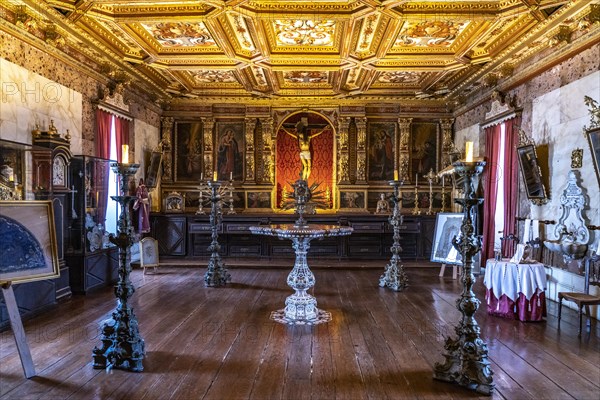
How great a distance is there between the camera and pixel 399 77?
10797mm

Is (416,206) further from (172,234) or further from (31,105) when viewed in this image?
(31,105)

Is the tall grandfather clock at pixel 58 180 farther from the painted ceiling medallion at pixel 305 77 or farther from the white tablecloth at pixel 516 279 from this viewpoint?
the white tablecloth at pixel 516 279

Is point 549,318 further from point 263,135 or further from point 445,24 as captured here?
point 263,135

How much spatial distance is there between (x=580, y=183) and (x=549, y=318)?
6.76 ft

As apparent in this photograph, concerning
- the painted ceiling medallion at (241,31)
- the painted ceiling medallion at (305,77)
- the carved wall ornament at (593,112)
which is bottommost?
the carved wall ornament at (593,112)

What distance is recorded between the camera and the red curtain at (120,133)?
31.6 feet

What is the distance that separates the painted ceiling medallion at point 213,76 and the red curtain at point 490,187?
6258 millimetres

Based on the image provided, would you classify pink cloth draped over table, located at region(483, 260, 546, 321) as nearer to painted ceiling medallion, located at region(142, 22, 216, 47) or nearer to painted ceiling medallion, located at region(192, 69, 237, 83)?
painted ceiling medallion, located at region(142, 22, 216, 47)

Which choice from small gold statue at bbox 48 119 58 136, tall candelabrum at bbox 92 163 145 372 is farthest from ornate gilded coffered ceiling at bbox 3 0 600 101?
tall candelabrum at bbox 92 163 145 372

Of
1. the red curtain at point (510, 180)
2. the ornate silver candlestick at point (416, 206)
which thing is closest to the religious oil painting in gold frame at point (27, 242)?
the red curtain at point (510, 180)

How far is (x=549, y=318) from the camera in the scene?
6.21 m

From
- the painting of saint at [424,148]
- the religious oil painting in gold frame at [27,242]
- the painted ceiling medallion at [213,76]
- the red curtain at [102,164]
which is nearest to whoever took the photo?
the religious oil painting in gold frame at [27,242]

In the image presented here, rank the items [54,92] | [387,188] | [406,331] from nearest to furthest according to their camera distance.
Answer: [406,331] → [54,92] → [387,188]

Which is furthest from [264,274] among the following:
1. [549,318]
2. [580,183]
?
[580,183]
